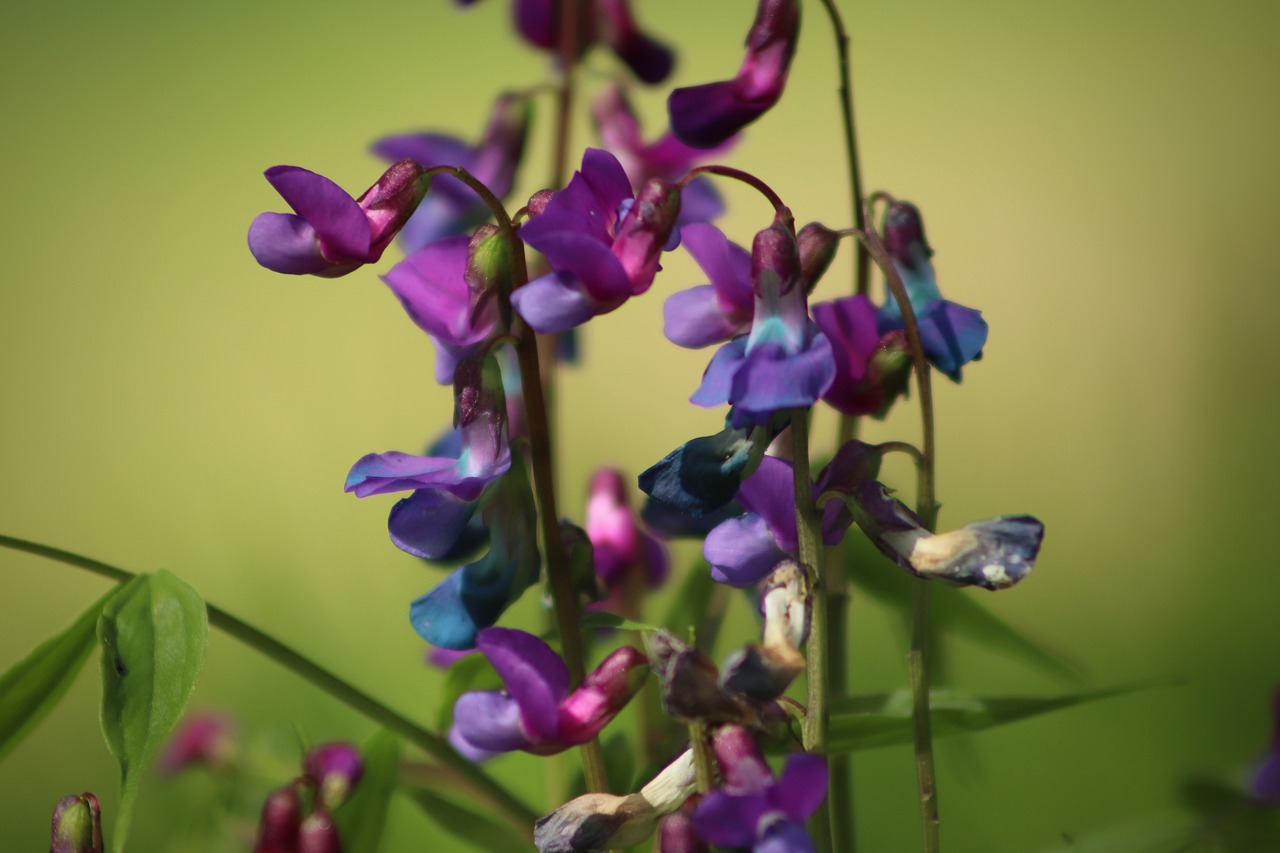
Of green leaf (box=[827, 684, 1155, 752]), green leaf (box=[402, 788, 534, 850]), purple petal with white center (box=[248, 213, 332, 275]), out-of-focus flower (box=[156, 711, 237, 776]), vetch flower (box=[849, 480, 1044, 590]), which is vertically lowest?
out-of-focus flower (box=[156, 711, 237, 776])

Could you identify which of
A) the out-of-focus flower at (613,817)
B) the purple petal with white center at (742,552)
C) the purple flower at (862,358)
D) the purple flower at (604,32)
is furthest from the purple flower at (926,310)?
the purple flower at (604,32)

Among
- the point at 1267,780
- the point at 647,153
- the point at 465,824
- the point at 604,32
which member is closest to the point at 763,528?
the point at 465,824

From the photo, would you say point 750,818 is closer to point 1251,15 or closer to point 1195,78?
point 1195,78

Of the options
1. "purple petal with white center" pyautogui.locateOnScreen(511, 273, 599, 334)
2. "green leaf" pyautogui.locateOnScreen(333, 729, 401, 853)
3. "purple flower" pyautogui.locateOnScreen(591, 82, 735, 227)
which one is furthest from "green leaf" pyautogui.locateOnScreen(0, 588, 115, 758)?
"purple flower" pyautogui.locateOnScreen(591, 82, 735, 227)

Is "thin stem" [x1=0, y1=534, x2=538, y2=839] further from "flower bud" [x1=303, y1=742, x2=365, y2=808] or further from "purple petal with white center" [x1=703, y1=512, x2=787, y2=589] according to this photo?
"purple petal with white center" [x1=703, y1=512, x2=787, y2=589]

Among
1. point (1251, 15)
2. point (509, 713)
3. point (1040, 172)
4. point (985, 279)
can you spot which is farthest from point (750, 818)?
point (1251, 15)

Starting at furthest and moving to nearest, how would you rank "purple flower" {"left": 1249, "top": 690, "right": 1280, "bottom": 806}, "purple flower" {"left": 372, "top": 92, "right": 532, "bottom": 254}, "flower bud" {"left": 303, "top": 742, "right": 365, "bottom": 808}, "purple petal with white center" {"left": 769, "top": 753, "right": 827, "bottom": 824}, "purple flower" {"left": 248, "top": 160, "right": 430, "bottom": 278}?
"purple flower" {"left": 372, "top": 92, "right": 532, "bottom": 254} < "purple flower" {"left": 1249, "top": 690, "right": 1280, "bottom": 806} < "flower bud" {"left": 303, "top": 742, "right": 365, "bottom": 808} < "purple flower" {"left": 248, "top": 160, "right": 430, "bottom": 278} < "purple petal with white center" {"left": 769, "top": 753, "right": 827, "bottom": 824}

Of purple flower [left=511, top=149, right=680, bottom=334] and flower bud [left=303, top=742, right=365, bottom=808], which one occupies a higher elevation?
purple flower [left=511, top=149, right=680, bottom=334]
